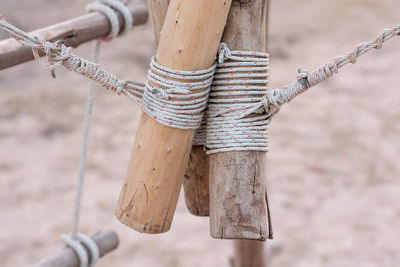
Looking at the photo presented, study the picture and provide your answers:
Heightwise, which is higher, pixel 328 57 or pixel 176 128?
pixel 328 57

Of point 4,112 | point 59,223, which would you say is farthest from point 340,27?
point 59,223

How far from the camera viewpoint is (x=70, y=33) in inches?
43.9

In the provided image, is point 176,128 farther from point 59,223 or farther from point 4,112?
point 4,112

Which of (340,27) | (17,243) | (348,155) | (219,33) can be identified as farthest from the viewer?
(340,27)

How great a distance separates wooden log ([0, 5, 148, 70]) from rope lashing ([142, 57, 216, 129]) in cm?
30

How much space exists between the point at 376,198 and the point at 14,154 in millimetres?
2093

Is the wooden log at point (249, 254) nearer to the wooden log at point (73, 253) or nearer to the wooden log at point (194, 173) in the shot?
the wooden log at point (73, 253)

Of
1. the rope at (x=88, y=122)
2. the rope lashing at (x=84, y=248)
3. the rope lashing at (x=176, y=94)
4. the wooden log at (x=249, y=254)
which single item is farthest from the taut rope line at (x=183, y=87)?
the wooden log at (x=249, y=254)

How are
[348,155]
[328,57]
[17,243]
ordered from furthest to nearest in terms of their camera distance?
[328,57] < [348,155] < [17,243]

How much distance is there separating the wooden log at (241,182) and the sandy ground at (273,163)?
1081mm

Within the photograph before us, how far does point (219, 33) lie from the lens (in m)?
0.83

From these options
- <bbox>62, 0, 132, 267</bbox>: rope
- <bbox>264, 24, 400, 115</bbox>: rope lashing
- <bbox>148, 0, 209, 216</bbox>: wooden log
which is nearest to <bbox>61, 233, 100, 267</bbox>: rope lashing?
<bbox>62, 0, 132, 267</bbox>: rope

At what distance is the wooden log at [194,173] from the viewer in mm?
909

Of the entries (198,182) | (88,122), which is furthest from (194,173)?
(88,122)
